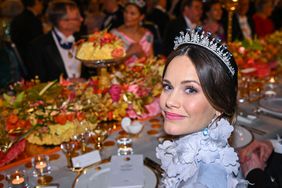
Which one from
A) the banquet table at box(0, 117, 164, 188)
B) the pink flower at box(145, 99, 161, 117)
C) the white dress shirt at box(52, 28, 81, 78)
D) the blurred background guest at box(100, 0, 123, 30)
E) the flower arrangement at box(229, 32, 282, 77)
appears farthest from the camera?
the blurred background guest at box(100, 0, 123, 30)

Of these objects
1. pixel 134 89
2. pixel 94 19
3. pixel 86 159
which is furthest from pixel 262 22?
pixel 86 159

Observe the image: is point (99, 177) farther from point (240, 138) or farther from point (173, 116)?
point (240, 138)

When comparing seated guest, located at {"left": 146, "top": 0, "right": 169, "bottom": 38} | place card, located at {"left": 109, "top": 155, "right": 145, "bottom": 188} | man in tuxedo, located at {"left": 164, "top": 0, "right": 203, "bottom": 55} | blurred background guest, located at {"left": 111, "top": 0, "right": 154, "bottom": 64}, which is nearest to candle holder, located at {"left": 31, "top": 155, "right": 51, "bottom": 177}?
place card, located at {"left": 109, "top": 155, "right": 145, "bottom": 188}

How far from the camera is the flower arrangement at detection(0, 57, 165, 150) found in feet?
6.93

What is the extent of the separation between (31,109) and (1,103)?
10.0 inches

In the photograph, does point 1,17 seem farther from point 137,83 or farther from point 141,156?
point 141,156

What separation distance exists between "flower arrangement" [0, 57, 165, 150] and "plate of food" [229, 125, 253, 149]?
66 cm

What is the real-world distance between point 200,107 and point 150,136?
0.94 metres

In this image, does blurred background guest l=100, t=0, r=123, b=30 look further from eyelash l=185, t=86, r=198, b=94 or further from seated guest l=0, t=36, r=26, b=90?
eyelash l=185, t=86, r=198, b=94

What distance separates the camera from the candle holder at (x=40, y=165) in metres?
1.81

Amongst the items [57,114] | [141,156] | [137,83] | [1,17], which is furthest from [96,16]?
[141,156]

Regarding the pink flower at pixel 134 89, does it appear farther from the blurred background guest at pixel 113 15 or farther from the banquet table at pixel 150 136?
the blurred background guest at pixel 113 15

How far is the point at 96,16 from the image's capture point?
6574 millimetres

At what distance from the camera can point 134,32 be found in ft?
14.3
